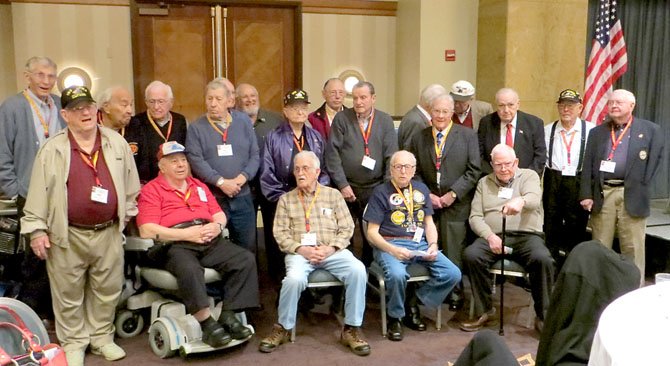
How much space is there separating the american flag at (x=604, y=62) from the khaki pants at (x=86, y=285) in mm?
4630

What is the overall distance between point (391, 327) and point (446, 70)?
370cm

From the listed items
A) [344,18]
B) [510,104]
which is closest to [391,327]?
[510,104]

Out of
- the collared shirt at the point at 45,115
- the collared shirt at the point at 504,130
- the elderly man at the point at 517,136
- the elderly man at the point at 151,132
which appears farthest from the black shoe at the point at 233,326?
the collared shirt at the point at 504,130

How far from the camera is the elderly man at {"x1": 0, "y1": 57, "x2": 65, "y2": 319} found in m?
3.88

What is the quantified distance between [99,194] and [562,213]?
3.31 m

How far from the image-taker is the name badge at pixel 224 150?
414 centimetres

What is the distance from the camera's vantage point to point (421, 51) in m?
6.78

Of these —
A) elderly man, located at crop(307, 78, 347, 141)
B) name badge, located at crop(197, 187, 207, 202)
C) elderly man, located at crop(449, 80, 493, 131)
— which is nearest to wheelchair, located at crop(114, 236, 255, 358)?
name badge, located at crop(197, 187, 207, 202)

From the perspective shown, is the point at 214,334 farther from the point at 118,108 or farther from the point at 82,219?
the point at 118,108

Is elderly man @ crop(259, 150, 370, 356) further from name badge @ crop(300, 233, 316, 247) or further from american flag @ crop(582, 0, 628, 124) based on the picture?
american flag @ crop(582, 0, 628, 124)

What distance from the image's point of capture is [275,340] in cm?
375

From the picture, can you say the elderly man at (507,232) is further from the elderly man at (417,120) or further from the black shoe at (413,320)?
the elderly man at (417,120)

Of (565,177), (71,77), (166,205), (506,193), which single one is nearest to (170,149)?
(166,205)

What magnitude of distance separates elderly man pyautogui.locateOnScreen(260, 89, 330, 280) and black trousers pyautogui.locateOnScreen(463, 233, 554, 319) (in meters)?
1.09
